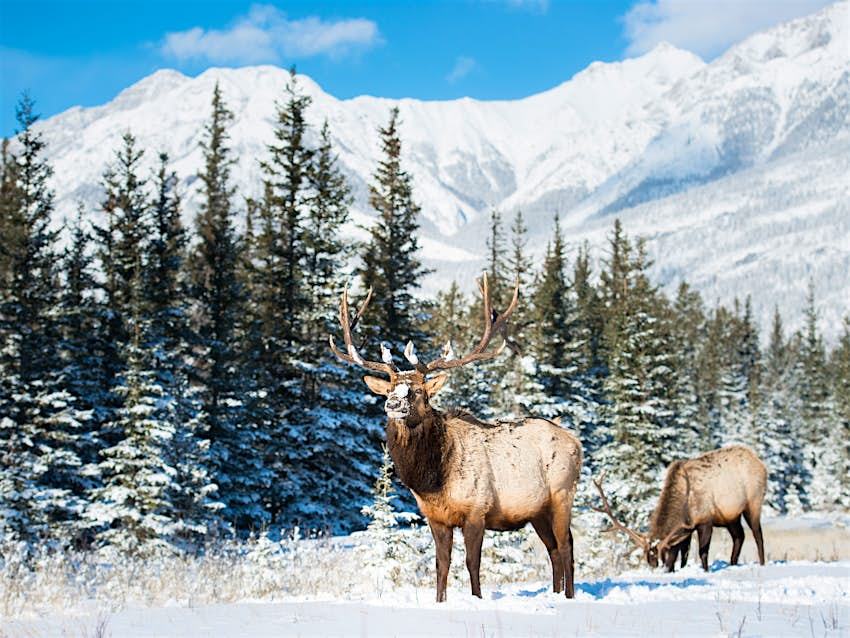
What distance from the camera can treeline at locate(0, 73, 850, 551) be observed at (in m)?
19.8

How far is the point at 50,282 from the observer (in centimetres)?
2403

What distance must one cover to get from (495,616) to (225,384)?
60.5ft

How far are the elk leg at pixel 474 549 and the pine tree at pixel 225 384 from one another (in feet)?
50.7

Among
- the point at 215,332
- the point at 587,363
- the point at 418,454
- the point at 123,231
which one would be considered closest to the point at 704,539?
the point at 418,454

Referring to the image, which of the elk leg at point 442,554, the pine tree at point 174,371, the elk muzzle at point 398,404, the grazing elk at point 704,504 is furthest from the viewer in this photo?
the pine tree at point 174,371

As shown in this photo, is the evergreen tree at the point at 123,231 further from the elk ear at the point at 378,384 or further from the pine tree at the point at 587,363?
the elk ear at the point at 378,384

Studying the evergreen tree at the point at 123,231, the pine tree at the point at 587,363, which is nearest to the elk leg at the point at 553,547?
the evergreen tree at the point at 123,231

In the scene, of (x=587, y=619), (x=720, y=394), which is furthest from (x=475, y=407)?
(x=720, y=394)

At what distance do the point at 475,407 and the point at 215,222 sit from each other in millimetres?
11625

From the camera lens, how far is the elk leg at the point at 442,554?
27.8ft

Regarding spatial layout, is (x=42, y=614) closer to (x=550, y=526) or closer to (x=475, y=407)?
(x=550, y=526)

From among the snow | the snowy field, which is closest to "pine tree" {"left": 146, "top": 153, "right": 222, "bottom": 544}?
the snowy field

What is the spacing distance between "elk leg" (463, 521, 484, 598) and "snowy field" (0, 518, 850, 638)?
18 cm

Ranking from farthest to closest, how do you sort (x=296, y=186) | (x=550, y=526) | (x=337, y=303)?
(x=296, y=186) < (x=337, y=303) < (x=550, y=526)
